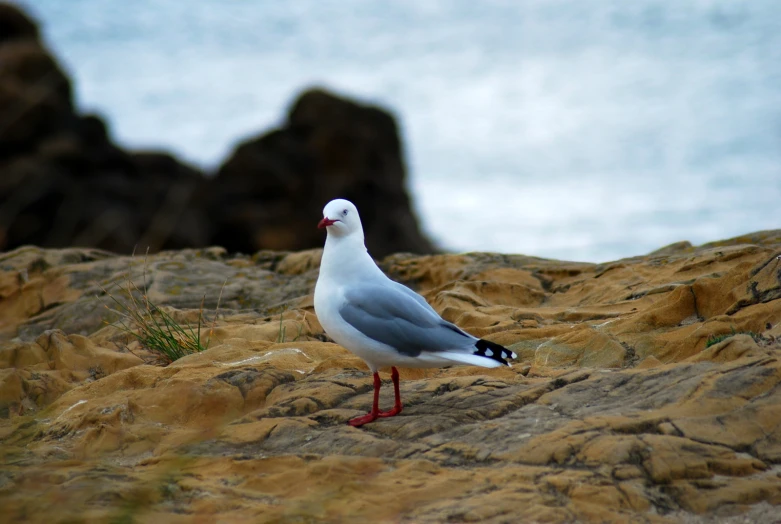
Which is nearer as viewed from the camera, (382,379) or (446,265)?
(382,379)

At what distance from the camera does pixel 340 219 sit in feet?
16.1

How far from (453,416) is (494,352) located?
37cm

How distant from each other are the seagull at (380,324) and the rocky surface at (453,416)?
0.90 ft

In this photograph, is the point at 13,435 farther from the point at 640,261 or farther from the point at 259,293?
the point at 640,261

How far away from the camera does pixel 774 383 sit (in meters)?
4.02

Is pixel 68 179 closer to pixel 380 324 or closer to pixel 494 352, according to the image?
pixel 380 324

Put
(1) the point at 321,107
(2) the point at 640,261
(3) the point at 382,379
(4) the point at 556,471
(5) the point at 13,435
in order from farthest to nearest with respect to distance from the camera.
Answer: (1) the point at 321,107 → (2) the point at 640,261 → (3) the point at 382,379 → (5) the point at 13,435 → (4) the point at 556,471

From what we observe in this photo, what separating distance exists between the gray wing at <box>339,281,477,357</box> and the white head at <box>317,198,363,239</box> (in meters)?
0.37

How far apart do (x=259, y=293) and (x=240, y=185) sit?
7.75m

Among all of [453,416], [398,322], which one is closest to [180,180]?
[398,322]

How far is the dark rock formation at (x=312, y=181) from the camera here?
1502 cm

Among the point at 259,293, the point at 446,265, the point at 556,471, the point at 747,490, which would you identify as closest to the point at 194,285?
the point at 259,293

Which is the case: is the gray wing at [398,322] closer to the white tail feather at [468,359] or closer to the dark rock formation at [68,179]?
the white tail feather at [468,359]

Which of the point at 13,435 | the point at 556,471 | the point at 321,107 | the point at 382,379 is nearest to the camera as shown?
the point at 556,471
